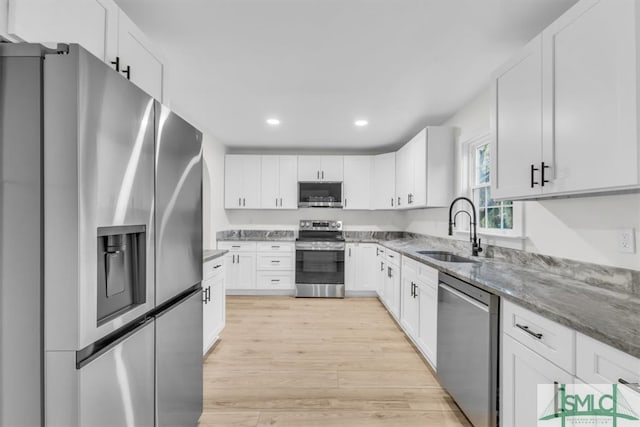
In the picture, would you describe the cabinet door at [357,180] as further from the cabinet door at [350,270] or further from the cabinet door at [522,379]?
the cabinet door at [522,379]

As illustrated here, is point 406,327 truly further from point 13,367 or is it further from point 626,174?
point 13,367

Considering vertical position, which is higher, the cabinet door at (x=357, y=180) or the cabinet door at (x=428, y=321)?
the cabinet door at (x=357, y=180)

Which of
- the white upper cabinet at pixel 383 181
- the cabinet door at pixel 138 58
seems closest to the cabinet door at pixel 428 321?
the cabinet door at pixel 138 58

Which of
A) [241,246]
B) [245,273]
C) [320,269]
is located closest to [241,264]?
[245,273]

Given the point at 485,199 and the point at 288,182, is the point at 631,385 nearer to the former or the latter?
the point at 485,199

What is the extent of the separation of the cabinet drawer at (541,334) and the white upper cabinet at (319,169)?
3.81m

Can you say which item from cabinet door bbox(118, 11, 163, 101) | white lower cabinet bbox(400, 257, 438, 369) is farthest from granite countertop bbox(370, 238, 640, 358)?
cabinet door bbox(118, 11, 163, 101)

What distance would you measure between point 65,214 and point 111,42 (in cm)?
98

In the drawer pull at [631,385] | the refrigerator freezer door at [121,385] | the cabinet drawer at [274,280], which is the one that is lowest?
the cabinet drawer at [274,280]

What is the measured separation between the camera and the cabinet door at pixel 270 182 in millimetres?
5109

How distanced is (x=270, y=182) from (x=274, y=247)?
42.2 inches

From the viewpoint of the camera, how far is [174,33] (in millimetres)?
1926

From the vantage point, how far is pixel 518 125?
1.78 metres

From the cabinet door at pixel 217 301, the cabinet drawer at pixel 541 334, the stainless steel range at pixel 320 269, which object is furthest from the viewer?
the stainless steel range at pixel 320 269
